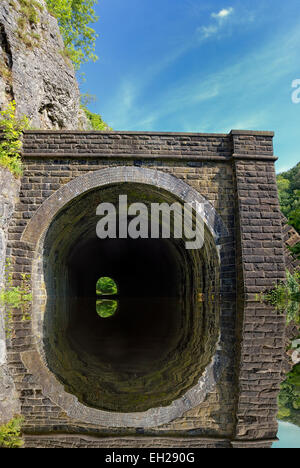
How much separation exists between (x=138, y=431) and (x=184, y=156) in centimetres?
799

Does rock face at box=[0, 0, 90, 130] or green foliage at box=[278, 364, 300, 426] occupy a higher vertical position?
rock face at box=[0, 0, 90, 130]

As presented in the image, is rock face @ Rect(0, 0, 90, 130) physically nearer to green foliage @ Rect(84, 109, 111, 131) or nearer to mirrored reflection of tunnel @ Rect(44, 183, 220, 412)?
mirrored reflection of tunnel @ Rect(44, 183, 220, 412)

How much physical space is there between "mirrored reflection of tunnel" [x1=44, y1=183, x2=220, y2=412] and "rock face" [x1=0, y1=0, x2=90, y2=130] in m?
3.60

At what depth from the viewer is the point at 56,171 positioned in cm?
938

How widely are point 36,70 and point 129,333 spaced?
9405 millimetres

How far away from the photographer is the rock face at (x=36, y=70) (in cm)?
1042

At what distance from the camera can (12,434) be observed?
1.94m

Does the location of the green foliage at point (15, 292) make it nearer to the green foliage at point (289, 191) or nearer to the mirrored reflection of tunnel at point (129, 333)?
the mirrored reflection of tunnel at point (129, 333)

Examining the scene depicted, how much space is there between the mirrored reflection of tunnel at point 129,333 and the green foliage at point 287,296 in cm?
130

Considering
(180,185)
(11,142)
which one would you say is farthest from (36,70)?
(180,185)

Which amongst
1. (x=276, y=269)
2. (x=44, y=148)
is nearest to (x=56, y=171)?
(x=44, y=148)

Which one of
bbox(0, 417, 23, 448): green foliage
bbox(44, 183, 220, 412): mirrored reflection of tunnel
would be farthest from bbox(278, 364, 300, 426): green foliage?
bbox(0, 417, 23, 448): green foliage

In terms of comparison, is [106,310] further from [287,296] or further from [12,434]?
[12,434]

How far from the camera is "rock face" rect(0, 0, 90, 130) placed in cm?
1042
